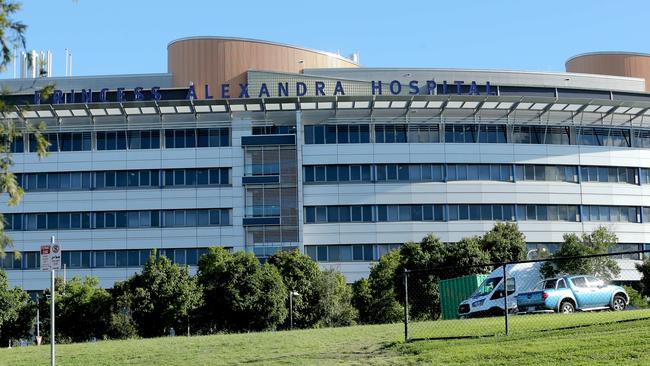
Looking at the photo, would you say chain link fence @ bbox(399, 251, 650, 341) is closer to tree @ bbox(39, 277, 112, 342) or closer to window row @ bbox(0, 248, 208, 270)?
tree @ bbox(39, 277, 112, 342)

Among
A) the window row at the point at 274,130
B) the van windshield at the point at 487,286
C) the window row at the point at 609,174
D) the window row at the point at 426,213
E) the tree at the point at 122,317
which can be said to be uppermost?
the window row at the point at 274,130

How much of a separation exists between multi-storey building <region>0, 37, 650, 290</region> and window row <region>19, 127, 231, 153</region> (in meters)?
0.12

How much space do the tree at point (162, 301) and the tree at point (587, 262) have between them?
2033cm

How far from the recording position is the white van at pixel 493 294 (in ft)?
105

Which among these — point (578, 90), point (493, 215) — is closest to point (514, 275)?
point (493, 215)

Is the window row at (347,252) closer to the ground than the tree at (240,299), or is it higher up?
higher up

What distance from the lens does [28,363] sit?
2084cm

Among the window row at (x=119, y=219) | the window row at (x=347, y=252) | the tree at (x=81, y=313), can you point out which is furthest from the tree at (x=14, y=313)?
the window row at (x=347, y=252)

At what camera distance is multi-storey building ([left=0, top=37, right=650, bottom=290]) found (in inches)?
2906

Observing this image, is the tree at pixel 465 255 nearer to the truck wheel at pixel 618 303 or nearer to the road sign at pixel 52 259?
the truck wheel at pixel 618 303

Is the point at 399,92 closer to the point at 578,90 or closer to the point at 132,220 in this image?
the point at 578,90

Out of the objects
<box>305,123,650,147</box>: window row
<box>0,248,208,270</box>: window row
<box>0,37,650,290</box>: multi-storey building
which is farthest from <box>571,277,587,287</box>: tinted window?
<box>0,248,208,270</box>: window row

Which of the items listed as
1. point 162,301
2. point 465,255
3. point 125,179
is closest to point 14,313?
point 162,301

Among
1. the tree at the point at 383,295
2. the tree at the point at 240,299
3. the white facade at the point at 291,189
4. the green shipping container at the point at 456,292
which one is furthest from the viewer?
the white facade at the point at 291,189
